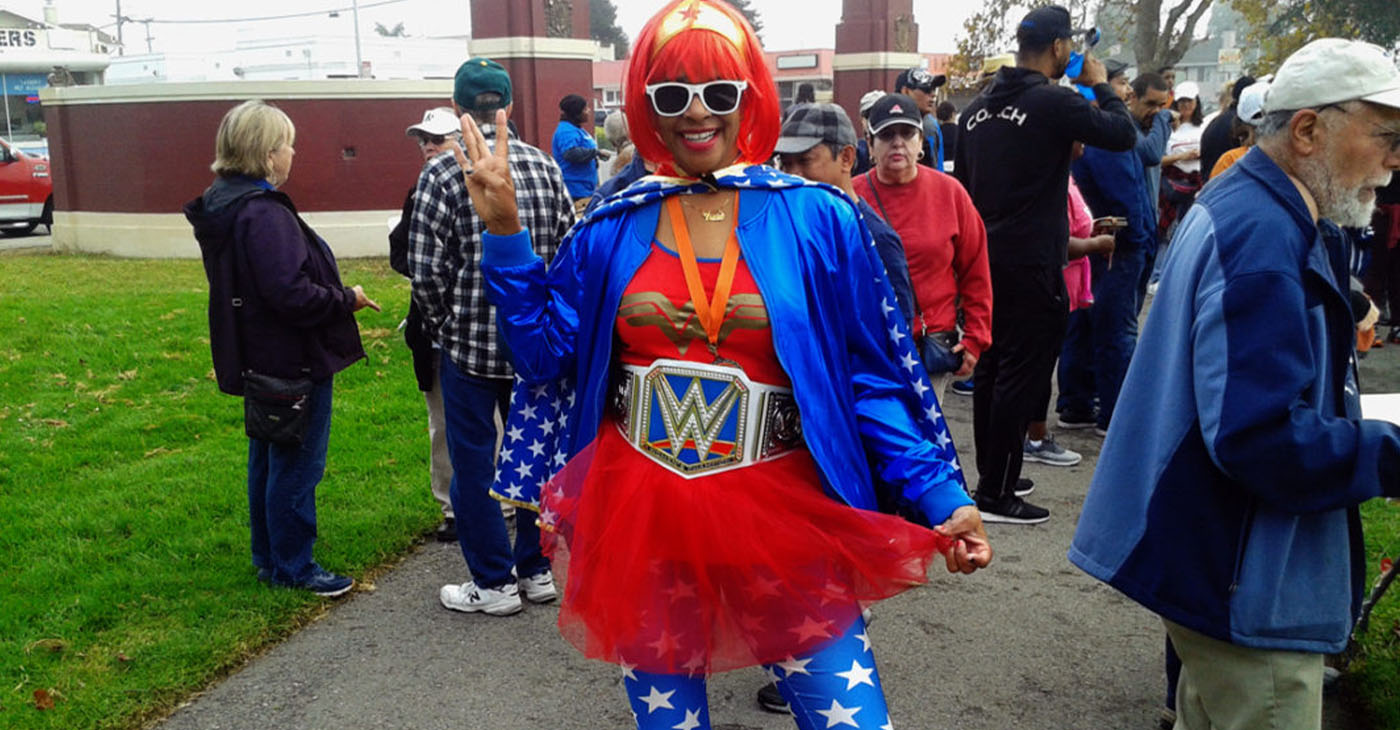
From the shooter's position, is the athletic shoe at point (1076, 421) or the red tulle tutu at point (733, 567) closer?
the red tulle tutu at point (733, 567)

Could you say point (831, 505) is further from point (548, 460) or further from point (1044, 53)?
point (1044, 53)

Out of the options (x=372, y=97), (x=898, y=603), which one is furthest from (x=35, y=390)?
(x=372, y=97)

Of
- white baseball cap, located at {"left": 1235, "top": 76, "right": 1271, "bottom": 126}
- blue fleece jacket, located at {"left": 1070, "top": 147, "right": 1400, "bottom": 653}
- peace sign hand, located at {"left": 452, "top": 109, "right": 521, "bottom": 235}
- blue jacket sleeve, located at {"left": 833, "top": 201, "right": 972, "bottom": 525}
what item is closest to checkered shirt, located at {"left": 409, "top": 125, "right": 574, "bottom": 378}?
peace sign hand, located at {"left": 452, "top": 109, "right": 521, "bottom": 235}

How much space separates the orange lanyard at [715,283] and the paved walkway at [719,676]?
1.93 metres

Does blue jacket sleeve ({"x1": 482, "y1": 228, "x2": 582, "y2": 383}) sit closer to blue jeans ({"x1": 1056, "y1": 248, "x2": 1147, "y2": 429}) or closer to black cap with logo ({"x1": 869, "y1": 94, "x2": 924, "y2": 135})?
black cap with logo ({"x1": 869, "y1": 94, "x2": 924, "y2": 135})

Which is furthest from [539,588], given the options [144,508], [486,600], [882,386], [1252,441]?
[1252,441]

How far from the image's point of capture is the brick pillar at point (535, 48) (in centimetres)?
1695

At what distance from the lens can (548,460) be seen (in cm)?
291

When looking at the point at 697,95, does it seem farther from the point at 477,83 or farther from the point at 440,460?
the point at 440,460

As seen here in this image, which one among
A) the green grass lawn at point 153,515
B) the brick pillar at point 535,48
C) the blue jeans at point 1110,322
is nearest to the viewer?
the green grass lawn at point 153,515

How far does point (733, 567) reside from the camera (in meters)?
2.43

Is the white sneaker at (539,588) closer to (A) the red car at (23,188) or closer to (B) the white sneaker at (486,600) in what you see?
(B) the white sneaker at (486,600)

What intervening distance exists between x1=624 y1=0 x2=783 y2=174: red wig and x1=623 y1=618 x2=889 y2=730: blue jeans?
1115 millimetres

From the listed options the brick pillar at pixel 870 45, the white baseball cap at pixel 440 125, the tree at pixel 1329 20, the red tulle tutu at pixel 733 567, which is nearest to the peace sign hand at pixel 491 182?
the red tulle tutu at pixel 733 567
